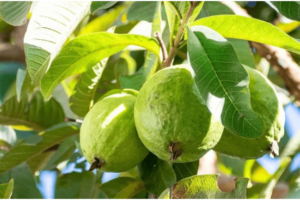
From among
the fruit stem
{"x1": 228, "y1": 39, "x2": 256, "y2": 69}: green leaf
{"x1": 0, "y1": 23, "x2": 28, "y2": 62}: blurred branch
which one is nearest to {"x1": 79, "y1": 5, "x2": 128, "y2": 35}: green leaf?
{"x1": 0, "y1": 23, "x2": 28, "y2": 62}: blurred branch

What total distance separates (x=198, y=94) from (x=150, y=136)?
0.13 meters

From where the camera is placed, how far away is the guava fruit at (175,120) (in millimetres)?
763

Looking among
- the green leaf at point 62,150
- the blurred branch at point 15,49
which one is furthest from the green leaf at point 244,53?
the blurred branch at point 15,49

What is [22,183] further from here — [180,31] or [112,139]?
[180,31]

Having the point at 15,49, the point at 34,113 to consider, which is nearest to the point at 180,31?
the point at 34,113

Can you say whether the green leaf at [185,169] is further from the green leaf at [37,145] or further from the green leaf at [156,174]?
the green leaf at [37,145]

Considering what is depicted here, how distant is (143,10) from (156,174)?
0.59 metres

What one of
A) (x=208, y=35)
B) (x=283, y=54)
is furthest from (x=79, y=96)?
(x=283, y=54)

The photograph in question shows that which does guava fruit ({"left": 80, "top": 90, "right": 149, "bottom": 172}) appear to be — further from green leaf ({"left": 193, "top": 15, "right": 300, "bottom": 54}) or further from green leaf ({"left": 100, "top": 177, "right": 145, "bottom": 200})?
green leaf ({"left": 193, "top": 15, "right": 300, "bottom": 54})

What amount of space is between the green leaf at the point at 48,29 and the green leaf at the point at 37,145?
0.55m

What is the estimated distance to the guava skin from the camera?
875 millimetres

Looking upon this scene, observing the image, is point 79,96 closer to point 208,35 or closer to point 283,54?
point 208,35

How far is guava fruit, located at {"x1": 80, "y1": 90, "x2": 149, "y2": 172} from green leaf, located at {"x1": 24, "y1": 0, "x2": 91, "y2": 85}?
0.18 meters

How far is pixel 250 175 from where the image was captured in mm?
1811
